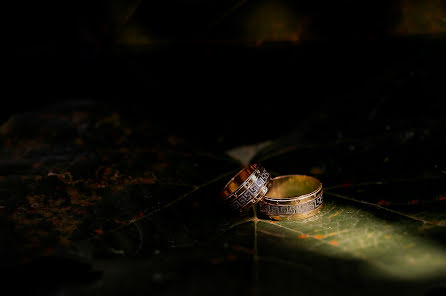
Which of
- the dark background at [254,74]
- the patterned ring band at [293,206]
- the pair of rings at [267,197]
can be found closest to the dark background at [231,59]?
the dark background at [254,74]

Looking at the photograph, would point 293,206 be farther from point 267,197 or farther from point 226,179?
point 226,179

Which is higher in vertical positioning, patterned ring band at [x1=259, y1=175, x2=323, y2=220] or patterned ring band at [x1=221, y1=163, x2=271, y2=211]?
patterned ring band at [x1=221, y1=163, x2=271, y2=211]

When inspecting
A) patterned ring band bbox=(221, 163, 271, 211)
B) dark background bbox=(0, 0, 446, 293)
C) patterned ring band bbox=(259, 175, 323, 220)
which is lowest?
patterned ring band bbox=(259, 175, 323, 220)

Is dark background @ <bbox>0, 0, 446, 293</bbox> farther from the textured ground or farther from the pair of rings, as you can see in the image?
the pair of rings

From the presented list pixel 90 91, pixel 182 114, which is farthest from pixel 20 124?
pixel 182 114

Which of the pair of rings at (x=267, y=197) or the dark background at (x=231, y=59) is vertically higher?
the dark background at (x=231, y=59)

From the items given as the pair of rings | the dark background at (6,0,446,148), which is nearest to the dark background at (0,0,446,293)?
the dark background at (6,0,446,148)

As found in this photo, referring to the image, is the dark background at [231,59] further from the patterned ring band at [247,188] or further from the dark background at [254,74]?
the patterned ring band at [247,188]
